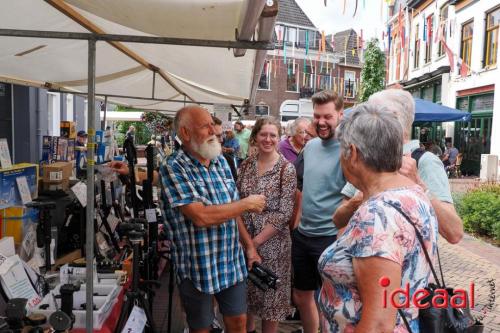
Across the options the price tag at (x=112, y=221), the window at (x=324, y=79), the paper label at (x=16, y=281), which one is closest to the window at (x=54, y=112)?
the price tag at (x=112, y=221)

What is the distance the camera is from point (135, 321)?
2.51 meters

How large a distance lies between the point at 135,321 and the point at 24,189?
1.75 m

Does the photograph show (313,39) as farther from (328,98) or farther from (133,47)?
(328,98)

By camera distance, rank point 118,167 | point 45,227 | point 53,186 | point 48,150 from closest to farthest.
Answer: point 45,227 < point 118,167 < point 53,186 < point 48,150

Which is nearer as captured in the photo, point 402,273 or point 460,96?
point 402,273

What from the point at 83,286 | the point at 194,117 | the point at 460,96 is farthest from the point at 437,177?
the point at 460,96

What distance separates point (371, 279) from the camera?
4.42 ft

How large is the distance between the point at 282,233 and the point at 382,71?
26147 millimetres

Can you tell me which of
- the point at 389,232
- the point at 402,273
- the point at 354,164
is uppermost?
the point at 354,164

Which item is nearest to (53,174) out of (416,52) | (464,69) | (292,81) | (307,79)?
(464,69)

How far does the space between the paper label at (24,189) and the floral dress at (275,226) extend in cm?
178

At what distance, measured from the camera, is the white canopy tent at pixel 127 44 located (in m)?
1.95

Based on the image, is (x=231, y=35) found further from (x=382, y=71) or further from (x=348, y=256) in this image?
(x=382, y=71)

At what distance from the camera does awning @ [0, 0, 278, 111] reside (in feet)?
6.43
